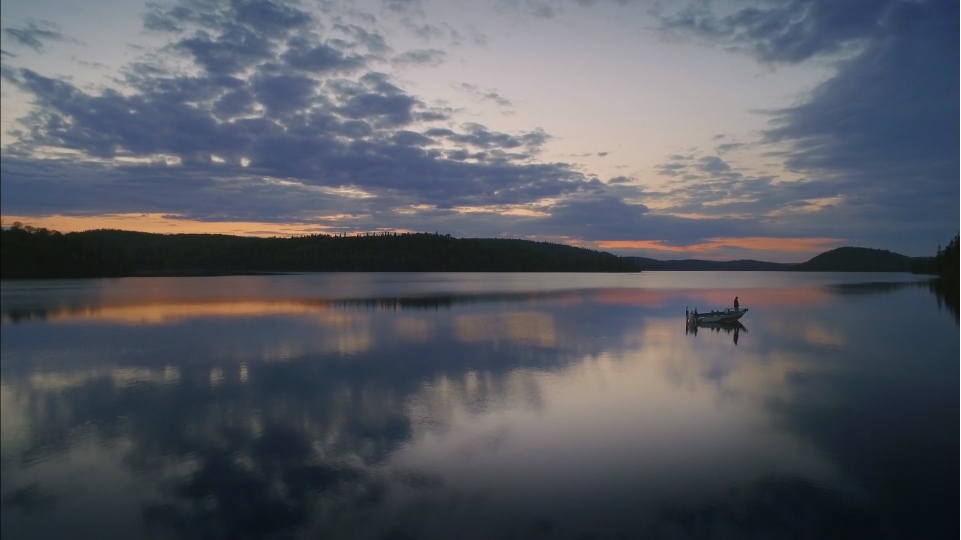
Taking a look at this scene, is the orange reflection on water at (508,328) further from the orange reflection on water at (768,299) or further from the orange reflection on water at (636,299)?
the orange reflection on water at (768,299)

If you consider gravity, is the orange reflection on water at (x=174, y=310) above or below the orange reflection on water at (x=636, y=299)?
below

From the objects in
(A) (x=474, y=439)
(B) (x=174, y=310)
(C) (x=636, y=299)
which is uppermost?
(A) (x=474, y=439)

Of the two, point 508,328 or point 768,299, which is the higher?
point 768,299

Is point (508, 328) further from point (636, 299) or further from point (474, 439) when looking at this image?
point (636, 299)

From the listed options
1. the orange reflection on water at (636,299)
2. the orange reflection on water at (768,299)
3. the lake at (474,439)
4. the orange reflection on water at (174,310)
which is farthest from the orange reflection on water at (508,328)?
the orange reflection on water at (768,299)

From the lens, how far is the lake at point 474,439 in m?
6.31

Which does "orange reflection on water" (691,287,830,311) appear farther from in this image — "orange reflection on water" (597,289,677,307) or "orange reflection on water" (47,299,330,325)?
"orange reflection on water" (47,299,330,325)

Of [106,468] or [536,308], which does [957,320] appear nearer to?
[536,308]

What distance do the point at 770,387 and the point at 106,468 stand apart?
13.3 metres

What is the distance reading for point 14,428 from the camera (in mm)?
9258

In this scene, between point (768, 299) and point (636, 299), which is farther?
point (768, 299)

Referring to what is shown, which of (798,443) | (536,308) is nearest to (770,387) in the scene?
(798,443)

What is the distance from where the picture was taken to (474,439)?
8.98m

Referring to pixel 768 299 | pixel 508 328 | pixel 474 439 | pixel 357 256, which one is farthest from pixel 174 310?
pixel 357 256
